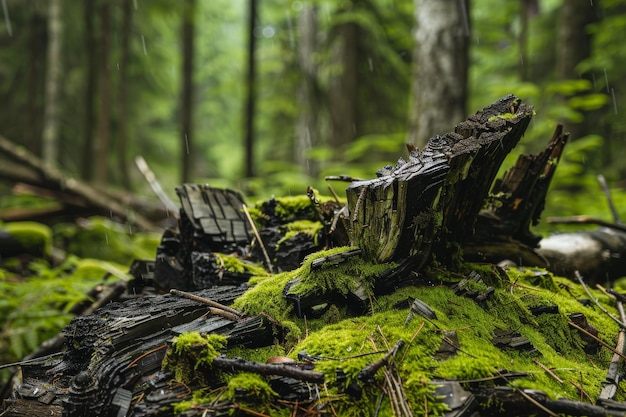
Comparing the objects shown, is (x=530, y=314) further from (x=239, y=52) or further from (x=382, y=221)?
(x=239, y=52)

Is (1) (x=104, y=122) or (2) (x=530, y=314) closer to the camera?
(2) (x=530, y=314)

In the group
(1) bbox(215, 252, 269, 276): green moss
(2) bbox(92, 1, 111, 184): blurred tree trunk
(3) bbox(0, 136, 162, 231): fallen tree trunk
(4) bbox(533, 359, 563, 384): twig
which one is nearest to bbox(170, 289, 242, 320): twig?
(1) bbox(215, 252, 269, 276): green moss

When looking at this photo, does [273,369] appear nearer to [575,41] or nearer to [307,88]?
[575,41]

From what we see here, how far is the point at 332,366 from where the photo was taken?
5.75 ft

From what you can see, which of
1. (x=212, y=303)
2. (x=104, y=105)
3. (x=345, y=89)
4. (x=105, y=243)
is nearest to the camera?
(x=212, y=303)

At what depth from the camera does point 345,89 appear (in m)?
10.4

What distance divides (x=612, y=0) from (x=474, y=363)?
9.66 meters

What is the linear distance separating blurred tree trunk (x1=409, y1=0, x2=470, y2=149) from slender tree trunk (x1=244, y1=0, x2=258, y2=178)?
5.20 metres

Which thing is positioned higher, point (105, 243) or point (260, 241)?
point (260, 241)

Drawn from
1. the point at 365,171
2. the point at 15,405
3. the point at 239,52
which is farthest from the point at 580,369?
the point at 239,52

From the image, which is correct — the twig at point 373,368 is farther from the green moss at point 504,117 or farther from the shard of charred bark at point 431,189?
the green moss at point 504,117

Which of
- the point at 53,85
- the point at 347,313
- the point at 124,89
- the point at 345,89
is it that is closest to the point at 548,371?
the point at 347,313

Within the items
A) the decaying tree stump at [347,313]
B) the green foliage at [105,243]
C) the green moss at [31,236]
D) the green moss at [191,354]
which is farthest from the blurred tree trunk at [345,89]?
the green moss at [191,354]

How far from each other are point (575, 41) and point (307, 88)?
6.30m
